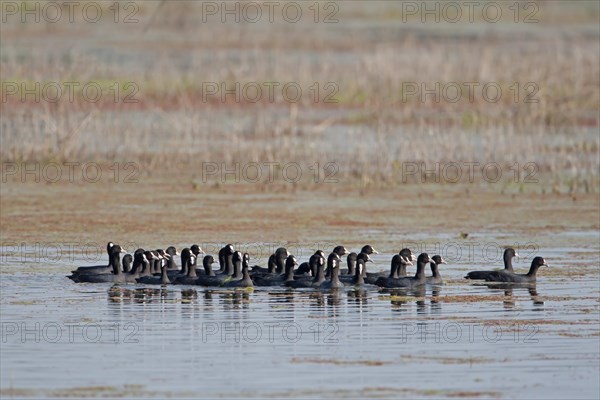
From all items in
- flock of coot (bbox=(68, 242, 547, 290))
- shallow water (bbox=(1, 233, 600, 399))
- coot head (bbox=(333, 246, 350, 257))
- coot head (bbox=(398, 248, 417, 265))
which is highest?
coot head (bbox=(333, 246, 350, 257))

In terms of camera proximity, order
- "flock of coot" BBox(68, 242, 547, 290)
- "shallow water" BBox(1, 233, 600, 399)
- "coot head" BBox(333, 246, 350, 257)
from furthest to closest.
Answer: "coot head" BBox(333, 246, 350, 257) → "flock of coot" BBox(68, 242, 547, 290) → "shallow water" BBox(1, 233, 600, 399)

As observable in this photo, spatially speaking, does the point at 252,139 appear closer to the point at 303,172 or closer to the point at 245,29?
the point at 303,172

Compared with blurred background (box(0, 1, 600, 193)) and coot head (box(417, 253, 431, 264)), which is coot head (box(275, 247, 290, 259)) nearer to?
coot head (box(417, 253, 431, 264))

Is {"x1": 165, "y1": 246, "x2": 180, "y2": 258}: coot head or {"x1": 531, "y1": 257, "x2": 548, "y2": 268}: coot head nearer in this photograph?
{"x1": 531, "y1": 257, "x2": 548, "y2": 268}: coot head

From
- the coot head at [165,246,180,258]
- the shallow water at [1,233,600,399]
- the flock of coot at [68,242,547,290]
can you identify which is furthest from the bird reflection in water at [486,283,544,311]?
the coot head at [165,246,180,258]

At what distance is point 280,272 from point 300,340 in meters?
4.47

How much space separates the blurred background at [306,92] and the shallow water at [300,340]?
443 cm

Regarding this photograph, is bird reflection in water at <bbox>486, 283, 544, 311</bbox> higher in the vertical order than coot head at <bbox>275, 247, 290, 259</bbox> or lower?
lower

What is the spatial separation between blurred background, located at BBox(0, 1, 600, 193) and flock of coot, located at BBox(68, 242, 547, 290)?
3.04 m

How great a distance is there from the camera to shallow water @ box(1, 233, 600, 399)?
39.4ft

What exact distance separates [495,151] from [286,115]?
8171mm

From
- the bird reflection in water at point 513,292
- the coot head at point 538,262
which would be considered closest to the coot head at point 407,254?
the bird reflection in water at point 513,292

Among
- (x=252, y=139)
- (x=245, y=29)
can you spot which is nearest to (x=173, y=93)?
(x=252, y=139)

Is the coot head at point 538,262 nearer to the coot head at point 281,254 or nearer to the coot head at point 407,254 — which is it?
the coot head at point 407,254
